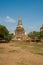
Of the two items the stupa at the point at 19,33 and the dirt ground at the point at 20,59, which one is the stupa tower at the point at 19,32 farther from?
the dirt ground at the point at 20,59

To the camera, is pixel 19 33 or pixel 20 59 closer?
pixel 20 59

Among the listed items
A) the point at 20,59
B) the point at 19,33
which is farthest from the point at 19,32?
the point at 20,59

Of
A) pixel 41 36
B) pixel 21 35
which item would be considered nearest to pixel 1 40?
pixel 41 36

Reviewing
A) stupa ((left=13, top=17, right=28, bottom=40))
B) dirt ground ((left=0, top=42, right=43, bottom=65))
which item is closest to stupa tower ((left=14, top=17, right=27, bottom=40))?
stupa ((left=13, top=17, right=28, bottom=40))

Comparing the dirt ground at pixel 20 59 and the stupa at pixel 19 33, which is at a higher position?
the stupa at pixel 19 33

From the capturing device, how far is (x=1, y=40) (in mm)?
60312

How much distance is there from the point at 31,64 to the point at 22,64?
79 centimetres

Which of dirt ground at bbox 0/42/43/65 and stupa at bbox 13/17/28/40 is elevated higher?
stupa at bbox 13/17/28/40

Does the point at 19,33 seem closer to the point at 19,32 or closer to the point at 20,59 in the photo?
the point at 19,32

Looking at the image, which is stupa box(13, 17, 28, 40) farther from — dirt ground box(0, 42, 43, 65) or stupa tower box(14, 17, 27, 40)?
dirt ground box(0, 42, 43, 65)

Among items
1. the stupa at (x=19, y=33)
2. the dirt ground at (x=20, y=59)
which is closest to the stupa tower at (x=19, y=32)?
the stupa at (x=19, y=33)

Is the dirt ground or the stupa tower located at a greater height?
the stupa tower

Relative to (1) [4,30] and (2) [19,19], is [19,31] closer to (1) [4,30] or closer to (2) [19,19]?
(2) [19,19]

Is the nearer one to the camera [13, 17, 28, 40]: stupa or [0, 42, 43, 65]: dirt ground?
[0, 42, 43, 65]: dirt ground
